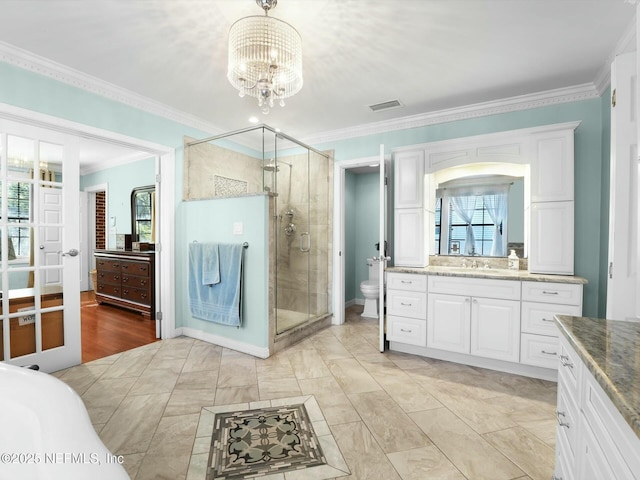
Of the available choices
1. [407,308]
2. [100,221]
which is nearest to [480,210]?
[407,308]

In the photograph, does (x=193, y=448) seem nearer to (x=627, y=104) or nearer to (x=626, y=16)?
(x=627, y=104)

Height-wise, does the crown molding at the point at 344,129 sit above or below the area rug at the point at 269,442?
above

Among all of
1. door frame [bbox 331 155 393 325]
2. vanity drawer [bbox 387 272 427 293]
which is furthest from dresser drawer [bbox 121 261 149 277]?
vanity drawer [bbox 387 272 427 293]

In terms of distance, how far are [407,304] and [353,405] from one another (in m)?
1.24

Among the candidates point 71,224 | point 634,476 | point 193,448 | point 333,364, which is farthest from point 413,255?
point 71,224

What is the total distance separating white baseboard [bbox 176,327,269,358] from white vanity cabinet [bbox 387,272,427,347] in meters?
1.29

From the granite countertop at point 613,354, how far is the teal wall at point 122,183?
549cm

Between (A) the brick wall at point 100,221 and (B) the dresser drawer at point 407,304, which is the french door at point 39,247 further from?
(A) the brick wall at point 100,221

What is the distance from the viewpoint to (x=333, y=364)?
2.89 m

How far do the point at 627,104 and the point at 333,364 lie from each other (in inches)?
103

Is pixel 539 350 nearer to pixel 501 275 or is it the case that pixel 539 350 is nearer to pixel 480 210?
pixel 501 275

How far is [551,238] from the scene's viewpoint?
2760mm

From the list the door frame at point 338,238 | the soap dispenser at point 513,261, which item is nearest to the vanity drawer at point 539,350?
the soap dispenser at point 513,261

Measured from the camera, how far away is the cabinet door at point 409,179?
331 cm
